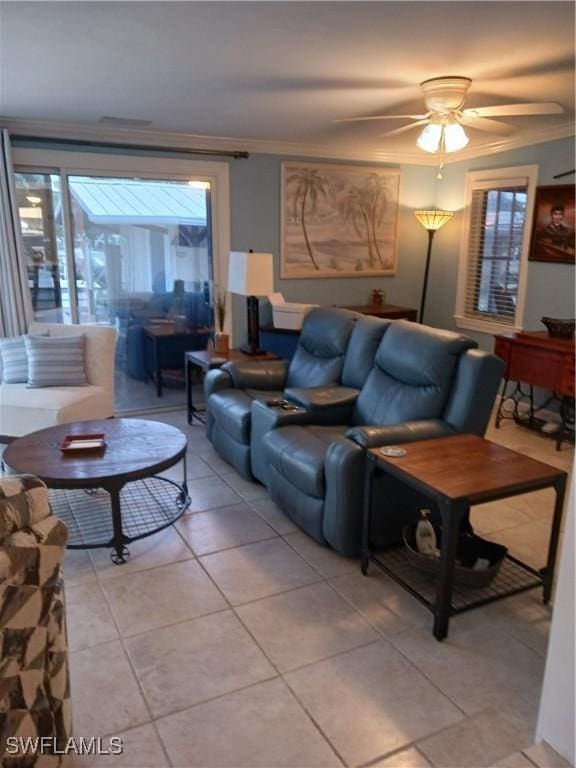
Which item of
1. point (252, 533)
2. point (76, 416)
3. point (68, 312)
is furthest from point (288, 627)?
point (68, 312)

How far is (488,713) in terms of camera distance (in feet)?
6.18

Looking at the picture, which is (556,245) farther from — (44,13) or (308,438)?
(44,13)

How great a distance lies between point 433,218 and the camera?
564cm

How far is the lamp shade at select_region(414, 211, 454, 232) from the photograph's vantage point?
563cm

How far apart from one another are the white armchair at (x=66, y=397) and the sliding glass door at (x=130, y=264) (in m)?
0.62

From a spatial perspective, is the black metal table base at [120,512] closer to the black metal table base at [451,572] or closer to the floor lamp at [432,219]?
the black metal table base at [451,572]

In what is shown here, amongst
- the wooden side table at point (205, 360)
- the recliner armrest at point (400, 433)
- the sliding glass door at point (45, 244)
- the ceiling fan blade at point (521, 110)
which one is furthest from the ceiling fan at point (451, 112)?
the sliding glass door at point (45, 244)

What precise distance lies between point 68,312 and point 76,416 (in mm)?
1284

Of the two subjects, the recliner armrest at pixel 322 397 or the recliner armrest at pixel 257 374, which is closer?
the recliner armrest at pixel 322 397

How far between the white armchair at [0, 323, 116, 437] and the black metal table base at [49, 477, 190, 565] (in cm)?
56

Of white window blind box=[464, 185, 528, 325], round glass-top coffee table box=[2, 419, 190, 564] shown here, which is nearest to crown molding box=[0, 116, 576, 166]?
white window blind box=[464, 185, 528, 325]

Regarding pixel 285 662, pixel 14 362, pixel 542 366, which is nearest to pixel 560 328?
pixel 542 366

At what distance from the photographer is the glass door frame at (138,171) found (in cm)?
443

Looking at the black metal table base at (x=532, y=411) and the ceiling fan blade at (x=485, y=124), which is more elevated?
the ceiling fan blade at (x=485, y=124)
